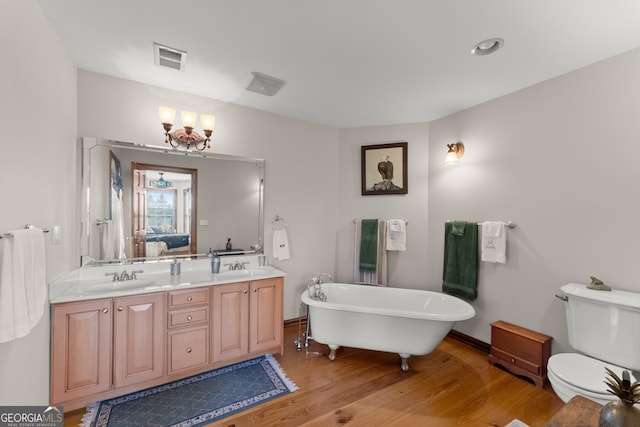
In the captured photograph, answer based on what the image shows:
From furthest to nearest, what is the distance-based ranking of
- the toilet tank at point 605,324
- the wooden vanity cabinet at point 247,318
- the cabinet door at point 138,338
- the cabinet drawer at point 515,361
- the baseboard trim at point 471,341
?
the baseboard trim at point 471,341 → the wooden vanity cabinet at point 247,318 → the cabinet drawer at point 515,361 → the cabinet door at point 138,338 → the toilet tank at point 605,324

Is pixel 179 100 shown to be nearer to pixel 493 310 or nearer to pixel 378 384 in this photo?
A: pixel 378 384

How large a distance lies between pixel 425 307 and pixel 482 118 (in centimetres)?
206

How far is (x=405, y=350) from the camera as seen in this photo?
7.89 feet

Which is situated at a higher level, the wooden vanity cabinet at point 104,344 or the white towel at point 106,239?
the white towel at point 106,239

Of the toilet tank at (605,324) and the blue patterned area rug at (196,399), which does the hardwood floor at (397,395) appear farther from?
the toilet tank at (605,324)

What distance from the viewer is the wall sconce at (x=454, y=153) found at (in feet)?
9.89

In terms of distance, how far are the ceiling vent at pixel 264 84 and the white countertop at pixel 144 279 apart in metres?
1.72

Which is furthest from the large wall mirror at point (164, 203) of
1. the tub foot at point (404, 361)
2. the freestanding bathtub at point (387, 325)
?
the tub foot at point (404, 361)

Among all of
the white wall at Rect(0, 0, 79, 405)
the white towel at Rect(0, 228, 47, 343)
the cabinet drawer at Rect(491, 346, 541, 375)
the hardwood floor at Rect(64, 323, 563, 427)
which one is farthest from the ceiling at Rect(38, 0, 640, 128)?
the hardwood floor at Rect(64, 323, 563, 427)

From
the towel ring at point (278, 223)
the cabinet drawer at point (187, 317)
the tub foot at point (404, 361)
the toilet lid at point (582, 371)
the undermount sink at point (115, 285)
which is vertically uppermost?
the towel ring at point (278, 223)

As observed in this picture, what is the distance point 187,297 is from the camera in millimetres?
2229

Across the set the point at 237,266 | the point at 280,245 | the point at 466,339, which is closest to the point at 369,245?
the point at 280,245

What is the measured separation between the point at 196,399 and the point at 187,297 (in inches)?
29.0

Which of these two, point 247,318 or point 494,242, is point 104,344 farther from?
point 494,242
